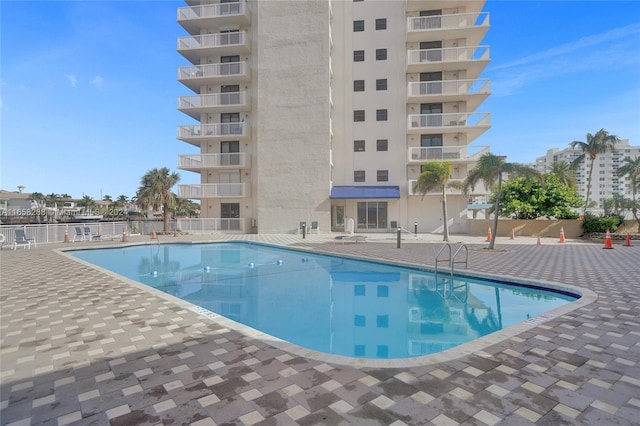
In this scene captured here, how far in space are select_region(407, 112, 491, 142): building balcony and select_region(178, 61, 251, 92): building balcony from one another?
14.8 meters

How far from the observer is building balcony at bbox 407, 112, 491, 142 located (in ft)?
82.4

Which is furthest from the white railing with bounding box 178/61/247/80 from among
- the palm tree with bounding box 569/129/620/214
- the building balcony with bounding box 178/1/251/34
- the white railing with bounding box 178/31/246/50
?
the palm tree with bounding box 569/129/620/214

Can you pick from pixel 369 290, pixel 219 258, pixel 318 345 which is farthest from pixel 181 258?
pixel 318 345

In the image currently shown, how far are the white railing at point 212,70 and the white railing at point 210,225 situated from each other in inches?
489

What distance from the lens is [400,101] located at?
26484mm

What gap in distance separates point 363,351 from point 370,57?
27.1 meters

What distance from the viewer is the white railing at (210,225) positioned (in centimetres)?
2628

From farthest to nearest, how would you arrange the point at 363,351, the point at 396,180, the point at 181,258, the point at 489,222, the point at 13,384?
the point at 396,180
the point at 489,222
the point at 181,258
the point at 363,351
the point at 13,384

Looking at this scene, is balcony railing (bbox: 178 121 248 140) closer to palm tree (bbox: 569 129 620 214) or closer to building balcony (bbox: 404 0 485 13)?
building balcony (bbox: 404 0 485 13)

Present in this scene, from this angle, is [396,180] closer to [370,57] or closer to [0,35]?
[370,57]

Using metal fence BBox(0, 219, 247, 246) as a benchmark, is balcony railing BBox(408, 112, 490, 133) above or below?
above

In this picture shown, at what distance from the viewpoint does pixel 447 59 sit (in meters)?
25.6

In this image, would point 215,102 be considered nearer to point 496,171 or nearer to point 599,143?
point 496,171

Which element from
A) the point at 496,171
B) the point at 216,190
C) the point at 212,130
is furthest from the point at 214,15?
the point at 496,171
